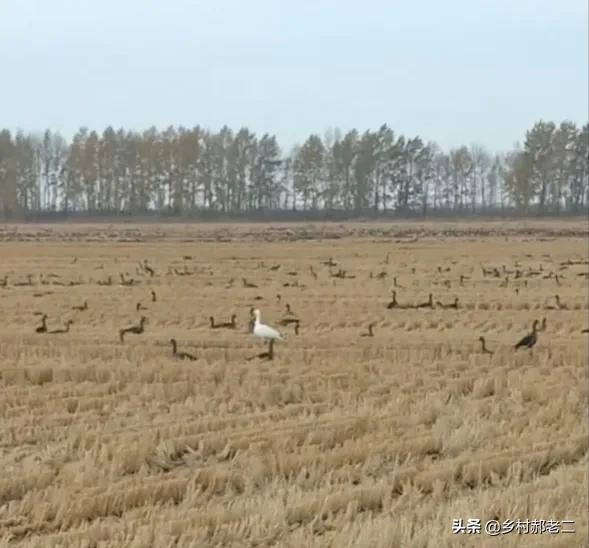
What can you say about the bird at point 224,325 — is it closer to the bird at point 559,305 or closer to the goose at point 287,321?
the goose at point 287,321

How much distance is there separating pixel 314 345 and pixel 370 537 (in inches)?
355

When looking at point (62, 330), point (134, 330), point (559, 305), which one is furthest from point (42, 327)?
point (559, 305)

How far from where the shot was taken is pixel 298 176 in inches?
2729

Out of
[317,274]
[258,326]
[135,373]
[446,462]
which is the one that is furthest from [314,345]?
[317,274]

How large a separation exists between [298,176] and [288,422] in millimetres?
60817

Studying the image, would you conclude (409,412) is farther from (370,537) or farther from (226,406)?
(370,537)

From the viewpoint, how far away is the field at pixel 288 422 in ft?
20.5

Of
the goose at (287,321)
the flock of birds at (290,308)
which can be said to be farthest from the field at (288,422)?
the goose at (287,321)

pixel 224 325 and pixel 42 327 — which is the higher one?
pixel 42 327

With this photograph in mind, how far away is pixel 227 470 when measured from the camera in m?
7.41

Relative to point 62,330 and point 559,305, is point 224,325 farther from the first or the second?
point 559,305

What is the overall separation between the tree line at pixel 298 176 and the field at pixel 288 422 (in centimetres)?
157

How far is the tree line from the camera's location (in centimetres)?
1426

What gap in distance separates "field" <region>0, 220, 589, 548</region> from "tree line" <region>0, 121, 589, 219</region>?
157 centimetres
